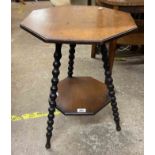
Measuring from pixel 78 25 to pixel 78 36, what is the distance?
17cm

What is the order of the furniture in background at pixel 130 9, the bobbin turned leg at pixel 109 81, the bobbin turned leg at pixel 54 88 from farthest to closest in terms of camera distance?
the furniture in background at pixel 130 9
the bobbin turned leg at pixel 109 81
the bobbin turned leg at pixel 54 88

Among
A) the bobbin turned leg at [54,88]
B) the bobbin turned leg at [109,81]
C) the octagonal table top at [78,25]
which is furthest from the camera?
the bobbin turned leg at [109,81]

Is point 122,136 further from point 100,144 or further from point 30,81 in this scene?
point 30,81

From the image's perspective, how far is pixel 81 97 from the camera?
5.21ft

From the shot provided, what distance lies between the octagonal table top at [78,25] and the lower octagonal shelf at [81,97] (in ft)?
1.43

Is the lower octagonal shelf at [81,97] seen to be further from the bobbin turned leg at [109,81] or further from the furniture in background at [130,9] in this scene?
the furniture in background at [130,9]

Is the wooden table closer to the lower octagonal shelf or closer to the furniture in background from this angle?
the lower octagonal shelf

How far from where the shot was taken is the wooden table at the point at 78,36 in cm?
122

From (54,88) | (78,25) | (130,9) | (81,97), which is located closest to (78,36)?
(78,25)

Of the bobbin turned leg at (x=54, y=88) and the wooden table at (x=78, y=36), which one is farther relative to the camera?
the bobbin turned leg at (x=54, y=88)

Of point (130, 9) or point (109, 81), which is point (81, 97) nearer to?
point (109, 81)

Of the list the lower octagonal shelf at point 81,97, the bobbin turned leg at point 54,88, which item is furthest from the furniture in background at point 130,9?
the bobbin turned leg at point 54,88
